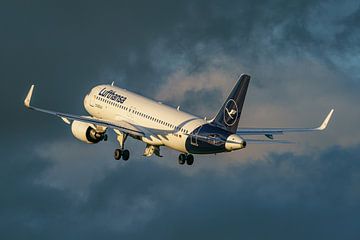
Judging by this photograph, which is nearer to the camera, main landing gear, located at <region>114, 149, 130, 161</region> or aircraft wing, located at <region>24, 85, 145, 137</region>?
aircraft wing, located at <region>24, 85, 145, 137</region>

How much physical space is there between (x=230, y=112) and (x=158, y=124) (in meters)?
9.00

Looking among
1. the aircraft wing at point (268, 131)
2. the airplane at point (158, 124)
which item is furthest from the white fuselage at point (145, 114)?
the aircraft wing at point (268, 131)

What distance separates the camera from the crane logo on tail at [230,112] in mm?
147875

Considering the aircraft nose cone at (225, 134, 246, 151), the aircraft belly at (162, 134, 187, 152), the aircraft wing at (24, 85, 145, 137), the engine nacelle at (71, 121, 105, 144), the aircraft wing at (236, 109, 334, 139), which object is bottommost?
the aircraft nose cone at (225, 134, 246, 151)

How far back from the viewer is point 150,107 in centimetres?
15612

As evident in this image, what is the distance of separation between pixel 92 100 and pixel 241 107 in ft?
72.4

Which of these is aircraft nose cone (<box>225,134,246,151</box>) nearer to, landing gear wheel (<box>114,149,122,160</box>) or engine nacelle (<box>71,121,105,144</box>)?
landing gear wheel (<box>114,149,122,160</box>)

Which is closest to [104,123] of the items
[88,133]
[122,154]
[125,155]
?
[122,154]

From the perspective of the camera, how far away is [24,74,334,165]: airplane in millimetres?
147750

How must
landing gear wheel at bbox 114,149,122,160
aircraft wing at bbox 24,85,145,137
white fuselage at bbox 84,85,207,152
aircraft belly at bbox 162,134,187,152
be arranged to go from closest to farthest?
1. aircraft belly at bbox 162,134,187,152
2. white fuselage at bbox 84,85,207,152
3. aircraft wing at bbox 24,85,145,137
4. landing gear wheel at bbox 114,149,122,160

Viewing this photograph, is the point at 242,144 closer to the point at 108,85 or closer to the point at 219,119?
the point at 219,119

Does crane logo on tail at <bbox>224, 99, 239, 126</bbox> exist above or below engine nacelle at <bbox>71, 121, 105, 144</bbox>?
below

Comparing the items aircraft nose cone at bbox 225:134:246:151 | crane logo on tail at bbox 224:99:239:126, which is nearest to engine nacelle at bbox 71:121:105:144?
crane logo on tail at bbox 224:99:239:126

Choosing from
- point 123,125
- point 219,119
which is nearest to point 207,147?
point 219,119
